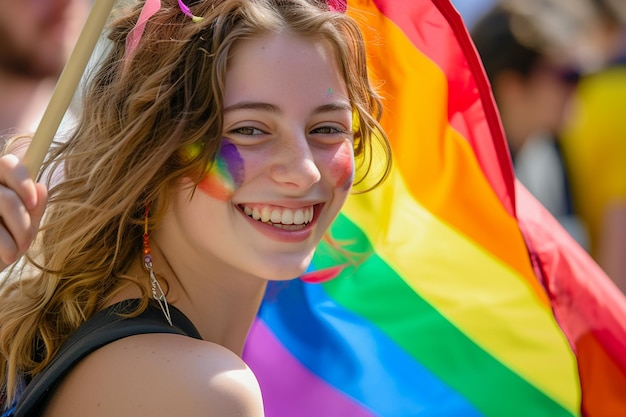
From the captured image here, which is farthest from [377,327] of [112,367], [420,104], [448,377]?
[112,367]

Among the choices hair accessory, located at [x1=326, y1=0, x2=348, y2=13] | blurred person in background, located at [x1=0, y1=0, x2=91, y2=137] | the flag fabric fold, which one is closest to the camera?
hair accessory, located at [x1=326, y1=0, x2=348, y2=13]

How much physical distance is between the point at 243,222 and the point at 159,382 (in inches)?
17.9

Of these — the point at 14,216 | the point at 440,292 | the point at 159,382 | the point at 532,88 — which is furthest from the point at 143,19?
the point at 532,88

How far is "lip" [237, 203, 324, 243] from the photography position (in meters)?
2.25

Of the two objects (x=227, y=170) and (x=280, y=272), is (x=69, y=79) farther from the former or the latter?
(x=280, y=272)

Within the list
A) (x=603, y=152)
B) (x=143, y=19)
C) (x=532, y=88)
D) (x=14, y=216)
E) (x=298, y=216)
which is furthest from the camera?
(x=532, y=88)

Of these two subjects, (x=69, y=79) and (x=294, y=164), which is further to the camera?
(x=294, y=164)

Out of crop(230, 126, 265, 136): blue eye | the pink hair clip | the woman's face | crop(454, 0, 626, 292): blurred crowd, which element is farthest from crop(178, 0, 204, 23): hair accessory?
crop(454, 0, 626, 292): blurred crowd

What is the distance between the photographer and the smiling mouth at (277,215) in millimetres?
2252

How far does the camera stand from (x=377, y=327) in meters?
2.93

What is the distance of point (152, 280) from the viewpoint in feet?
7.39

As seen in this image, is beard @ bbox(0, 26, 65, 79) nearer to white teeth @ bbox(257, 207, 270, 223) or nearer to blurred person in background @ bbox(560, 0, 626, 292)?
white teeth @ bbox(257, 207, 270, 223)

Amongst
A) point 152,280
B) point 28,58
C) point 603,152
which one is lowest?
point 603,152

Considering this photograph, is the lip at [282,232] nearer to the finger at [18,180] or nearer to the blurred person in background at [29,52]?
the finger at [18,180]
